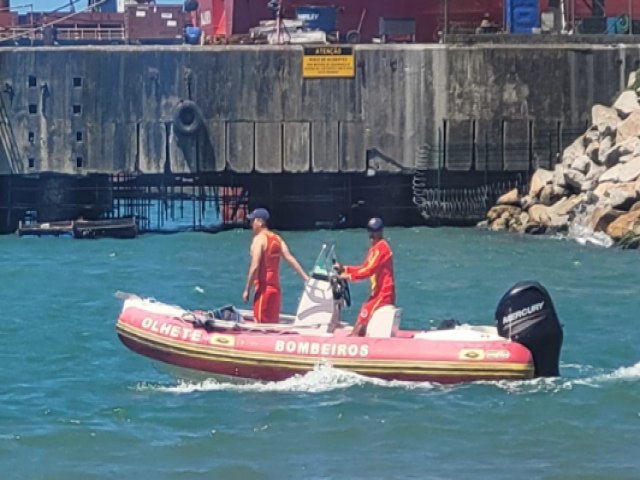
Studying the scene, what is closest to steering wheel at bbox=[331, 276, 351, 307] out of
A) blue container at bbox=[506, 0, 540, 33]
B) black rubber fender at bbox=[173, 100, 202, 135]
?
black rubber fender at bbox=[173, 100, 202, 135]

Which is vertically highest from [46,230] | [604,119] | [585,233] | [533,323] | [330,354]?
[604,119]

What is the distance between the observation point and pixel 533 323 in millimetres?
16906

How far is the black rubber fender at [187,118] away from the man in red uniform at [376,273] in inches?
936

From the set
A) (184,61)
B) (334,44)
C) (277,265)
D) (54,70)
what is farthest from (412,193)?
(277,265)

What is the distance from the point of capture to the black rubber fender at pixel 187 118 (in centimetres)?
4088

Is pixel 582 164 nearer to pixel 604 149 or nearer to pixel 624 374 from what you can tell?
pixel 604 149

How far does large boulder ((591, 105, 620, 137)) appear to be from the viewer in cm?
3947

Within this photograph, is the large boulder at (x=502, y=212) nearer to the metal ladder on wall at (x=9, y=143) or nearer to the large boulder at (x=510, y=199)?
the large boulder at (x=510, y=199)

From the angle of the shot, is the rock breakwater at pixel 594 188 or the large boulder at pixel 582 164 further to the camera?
the large boulder at pixel 582 164

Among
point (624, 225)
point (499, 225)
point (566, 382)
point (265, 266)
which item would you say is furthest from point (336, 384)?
point (499, 225)

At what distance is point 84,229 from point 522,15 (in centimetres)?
1488

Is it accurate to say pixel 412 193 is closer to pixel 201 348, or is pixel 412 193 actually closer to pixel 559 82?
pixel 559 82

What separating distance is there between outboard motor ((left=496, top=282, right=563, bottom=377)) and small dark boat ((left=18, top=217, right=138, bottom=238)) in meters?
24.0

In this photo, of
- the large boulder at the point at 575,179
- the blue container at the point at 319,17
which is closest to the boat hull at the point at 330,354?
the large boulder at the point at 575,179
